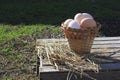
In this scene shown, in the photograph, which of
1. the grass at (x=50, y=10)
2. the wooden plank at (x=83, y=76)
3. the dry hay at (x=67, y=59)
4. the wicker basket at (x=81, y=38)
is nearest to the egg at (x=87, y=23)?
the wicker basket at (x=81, y=38)

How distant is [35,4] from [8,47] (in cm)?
287

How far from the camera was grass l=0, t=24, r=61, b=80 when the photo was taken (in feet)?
18.4

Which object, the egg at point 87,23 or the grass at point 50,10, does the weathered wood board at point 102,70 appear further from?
the grass at point 50,10

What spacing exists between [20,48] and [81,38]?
238 centimetres

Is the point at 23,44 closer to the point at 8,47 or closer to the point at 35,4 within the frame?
the point at 8,47

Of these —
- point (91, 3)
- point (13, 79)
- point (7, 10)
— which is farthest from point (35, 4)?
point (13, 79)

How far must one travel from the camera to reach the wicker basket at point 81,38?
4.30 metres

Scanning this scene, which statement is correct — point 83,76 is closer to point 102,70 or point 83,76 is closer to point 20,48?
point 102,70

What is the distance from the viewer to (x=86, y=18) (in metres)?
4.45

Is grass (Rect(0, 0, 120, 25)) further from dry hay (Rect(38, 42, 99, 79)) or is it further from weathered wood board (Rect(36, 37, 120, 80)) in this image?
weathered wood board (Rect(36, 37, 120, 80))

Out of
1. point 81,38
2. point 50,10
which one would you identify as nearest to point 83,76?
point 81,38

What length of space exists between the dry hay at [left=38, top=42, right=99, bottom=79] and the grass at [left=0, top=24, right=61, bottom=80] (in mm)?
908

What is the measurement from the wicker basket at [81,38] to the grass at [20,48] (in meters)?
1.19

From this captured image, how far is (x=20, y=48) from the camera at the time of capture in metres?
6.51
